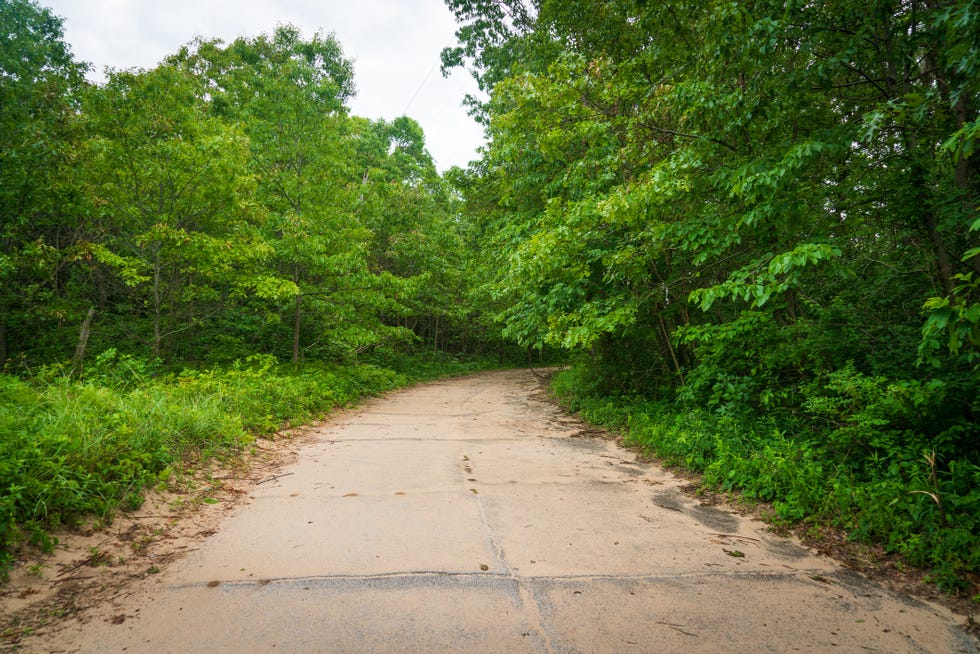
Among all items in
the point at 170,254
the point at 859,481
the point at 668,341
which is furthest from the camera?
the point at 170,254

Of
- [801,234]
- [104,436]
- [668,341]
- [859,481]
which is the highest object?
[801,234]

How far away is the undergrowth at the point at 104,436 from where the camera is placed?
2.92 meters

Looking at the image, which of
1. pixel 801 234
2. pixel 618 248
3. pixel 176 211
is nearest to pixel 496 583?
pixel 801 234

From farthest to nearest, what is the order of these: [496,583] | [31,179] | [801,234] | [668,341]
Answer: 1. [31,179]
2. [668,341]
3. [801,234]
4. [496,583]

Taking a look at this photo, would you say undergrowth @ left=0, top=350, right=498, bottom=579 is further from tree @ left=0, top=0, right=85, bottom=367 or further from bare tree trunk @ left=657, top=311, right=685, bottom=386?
bare tree trunk @ left=657, top=311, right=685, bottom=386

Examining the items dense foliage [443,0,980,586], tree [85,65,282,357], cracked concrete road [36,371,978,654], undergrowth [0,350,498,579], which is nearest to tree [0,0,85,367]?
tree [85,65,282,357]

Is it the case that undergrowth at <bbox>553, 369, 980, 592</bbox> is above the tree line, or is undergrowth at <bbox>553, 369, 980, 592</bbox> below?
below

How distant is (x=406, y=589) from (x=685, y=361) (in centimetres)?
742

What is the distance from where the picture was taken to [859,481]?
395 centimetres

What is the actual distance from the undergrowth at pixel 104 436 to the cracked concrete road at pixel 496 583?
0.89 meters

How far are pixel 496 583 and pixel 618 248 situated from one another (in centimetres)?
520

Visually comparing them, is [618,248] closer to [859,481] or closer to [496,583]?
[859,481]

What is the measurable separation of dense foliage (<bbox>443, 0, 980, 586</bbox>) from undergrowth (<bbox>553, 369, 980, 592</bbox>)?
18mm

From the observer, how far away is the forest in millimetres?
3676
